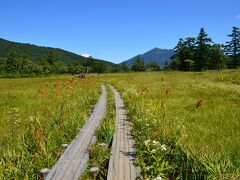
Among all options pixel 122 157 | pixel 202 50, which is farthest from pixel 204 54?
pixel 122 157

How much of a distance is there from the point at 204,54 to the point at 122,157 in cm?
10176

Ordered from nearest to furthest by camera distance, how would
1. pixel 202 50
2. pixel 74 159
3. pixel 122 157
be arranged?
pixel 122 157 < pixel 74 159 < pixel 202 50

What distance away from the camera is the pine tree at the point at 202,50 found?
103938 millimetres

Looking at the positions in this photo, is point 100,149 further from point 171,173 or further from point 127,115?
point 127,115

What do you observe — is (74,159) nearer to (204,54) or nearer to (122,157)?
A: (122,157)

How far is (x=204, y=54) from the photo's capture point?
104 metres

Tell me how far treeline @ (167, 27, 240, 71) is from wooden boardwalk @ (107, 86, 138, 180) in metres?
92.8

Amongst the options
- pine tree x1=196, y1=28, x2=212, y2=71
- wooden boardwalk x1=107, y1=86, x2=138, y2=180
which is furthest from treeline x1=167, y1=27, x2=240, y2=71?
wooden boardwalk x1=107, y1=86, x2=138, y2=180

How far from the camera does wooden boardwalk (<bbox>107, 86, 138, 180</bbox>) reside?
624 centimetres

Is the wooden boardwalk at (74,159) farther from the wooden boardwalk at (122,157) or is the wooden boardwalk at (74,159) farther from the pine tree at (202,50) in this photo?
the pine tree at (202,50)

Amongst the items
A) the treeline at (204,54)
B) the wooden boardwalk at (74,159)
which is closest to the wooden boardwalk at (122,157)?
the wooden boardwalk at (74,159)

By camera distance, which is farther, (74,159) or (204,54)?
(204,54)

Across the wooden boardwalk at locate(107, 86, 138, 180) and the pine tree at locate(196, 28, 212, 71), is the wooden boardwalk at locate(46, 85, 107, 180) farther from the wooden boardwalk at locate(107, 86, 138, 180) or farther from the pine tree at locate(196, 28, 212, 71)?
the pine tree at locate(196, 28, 212, 71)

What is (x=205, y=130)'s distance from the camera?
953cm
